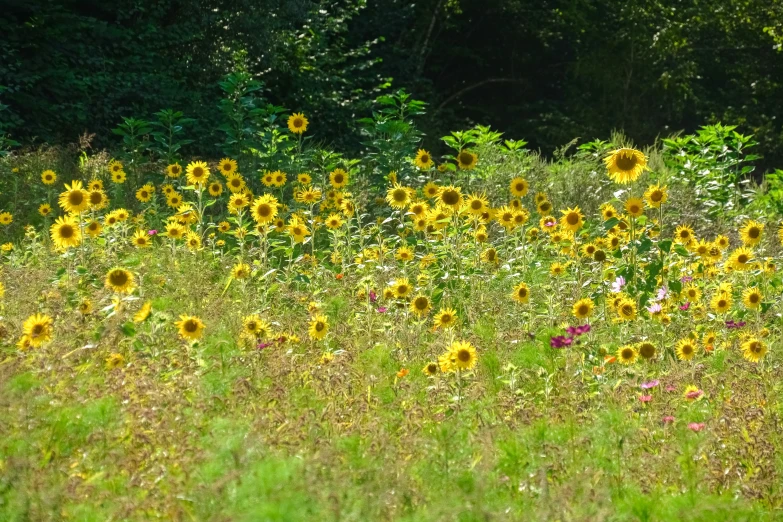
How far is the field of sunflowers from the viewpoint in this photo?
2.82 meters

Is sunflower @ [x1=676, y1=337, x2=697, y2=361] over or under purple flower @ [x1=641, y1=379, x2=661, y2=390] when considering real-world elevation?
under

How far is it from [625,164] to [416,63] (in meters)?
13.6

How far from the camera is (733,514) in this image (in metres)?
2.96

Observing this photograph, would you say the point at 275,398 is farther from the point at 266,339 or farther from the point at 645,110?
the point at 645,110

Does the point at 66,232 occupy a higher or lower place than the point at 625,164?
lower

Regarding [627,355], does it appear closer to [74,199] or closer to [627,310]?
[627,310]

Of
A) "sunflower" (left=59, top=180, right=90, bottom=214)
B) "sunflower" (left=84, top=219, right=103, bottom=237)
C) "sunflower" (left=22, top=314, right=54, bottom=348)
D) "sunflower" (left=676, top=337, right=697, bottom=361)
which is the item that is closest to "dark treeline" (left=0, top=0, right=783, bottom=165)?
"sunflower" (left=84, top=219, right=103, bottom=237)

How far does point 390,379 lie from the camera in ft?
13.7

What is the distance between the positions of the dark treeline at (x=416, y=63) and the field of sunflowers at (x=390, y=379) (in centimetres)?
614

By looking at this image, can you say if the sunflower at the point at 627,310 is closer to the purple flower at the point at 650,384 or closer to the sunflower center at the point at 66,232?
the purple flower at the point at 650,384

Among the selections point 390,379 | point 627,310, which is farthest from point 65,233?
point 627,310

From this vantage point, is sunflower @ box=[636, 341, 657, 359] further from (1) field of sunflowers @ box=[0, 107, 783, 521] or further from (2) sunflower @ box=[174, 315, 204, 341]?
(2) sunflower @ box=[174, 315, 204, 341]

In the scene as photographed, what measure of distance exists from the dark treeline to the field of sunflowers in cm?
614

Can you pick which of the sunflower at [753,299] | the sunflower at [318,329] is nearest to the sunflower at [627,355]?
the sunflower at [753,299]
